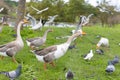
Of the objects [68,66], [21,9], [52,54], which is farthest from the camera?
[21,9]

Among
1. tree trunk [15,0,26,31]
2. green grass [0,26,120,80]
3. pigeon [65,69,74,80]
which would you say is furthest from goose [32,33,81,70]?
tree trunk [15,0,26,31]

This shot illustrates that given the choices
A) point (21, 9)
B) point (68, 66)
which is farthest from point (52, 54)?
point (21, 9)

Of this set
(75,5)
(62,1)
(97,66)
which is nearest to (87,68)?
(97,66)

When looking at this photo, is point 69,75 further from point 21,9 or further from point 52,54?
point 21,9

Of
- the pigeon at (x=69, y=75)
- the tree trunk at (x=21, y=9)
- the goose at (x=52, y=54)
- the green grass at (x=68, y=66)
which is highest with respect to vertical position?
the tree trunk at (x=21, y=9)

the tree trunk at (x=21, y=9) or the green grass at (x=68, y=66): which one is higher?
the tree trunk at (x=21, y=9)

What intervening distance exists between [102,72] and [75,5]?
109ft

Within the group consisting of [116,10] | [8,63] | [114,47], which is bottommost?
[116,10]

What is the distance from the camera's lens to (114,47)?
1438cm

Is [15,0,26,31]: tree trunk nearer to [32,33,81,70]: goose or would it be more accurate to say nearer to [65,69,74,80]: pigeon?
[32,33,81,70]: goose

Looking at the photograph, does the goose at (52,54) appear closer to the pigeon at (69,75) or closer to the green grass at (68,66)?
the green grass at (68,66)

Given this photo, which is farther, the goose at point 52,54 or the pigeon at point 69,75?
the goose at point 52,54

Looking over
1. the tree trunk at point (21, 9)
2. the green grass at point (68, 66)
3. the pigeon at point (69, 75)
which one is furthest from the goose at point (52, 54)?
the tree trunk at point (21, 9)

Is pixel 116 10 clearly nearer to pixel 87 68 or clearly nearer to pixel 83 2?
pixel 83 2
